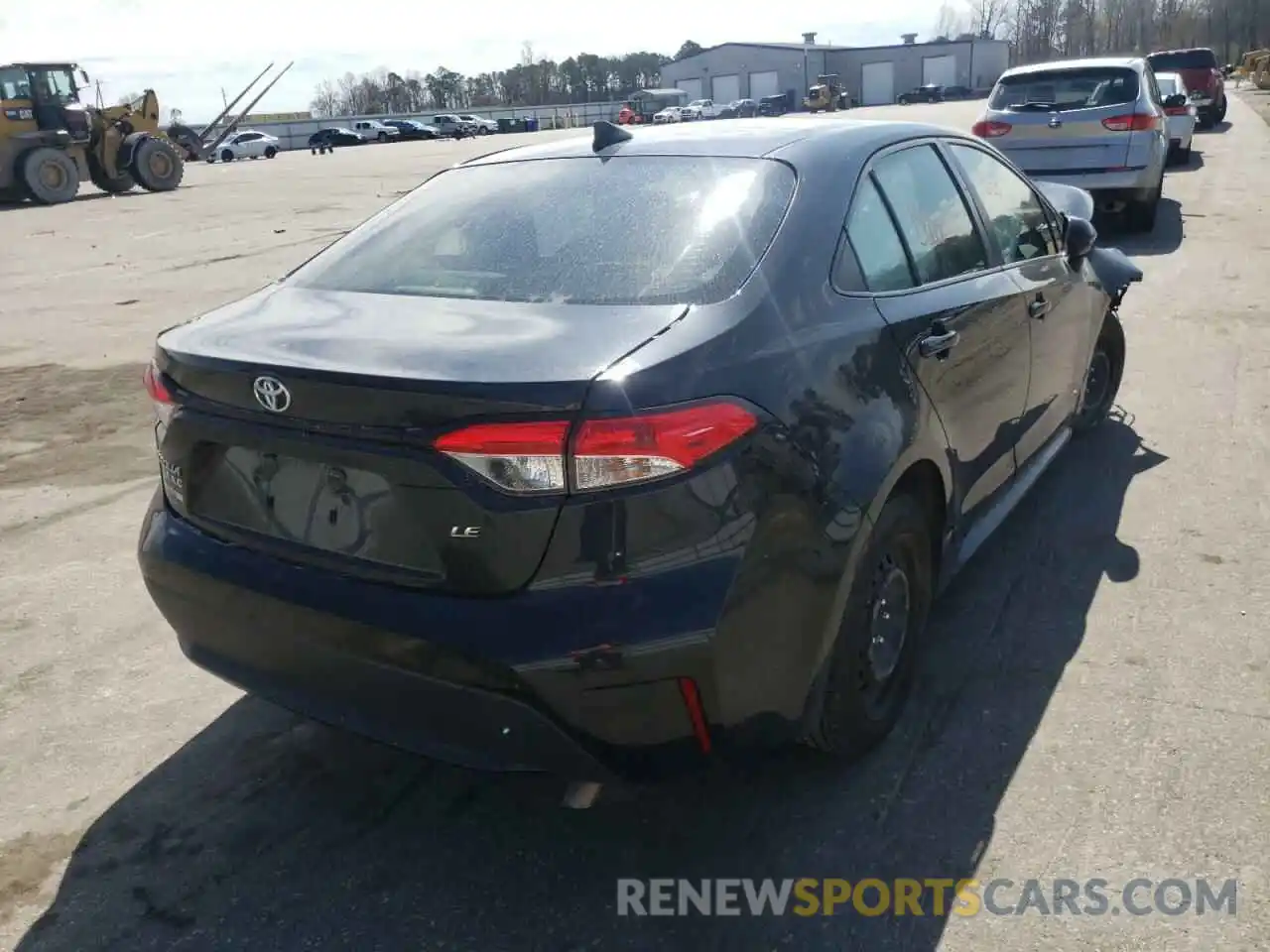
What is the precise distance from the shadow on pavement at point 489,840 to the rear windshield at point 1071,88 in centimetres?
923

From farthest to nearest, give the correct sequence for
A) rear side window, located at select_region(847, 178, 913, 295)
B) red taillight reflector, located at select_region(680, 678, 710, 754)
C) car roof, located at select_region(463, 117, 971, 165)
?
1. car roof, located at select_region(463, 117, 971, 165)
2. rear side window, located at select_region(847, 178, 913, 295)
3. red taillight reflector, located at select_region(680, 678, 710, 754)

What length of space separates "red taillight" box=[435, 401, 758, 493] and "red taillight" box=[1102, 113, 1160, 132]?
10048mm

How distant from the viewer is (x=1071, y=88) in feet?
35.9

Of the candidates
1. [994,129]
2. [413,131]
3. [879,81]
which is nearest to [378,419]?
[994,129]

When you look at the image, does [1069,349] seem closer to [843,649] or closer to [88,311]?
[843,649]

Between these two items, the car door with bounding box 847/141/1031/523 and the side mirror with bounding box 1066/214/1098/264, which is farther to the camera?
the side mirror with bounding box 1066/214/1098/264

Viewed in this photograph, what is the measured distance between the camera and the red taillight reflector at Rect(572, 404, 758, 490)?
2.09 m

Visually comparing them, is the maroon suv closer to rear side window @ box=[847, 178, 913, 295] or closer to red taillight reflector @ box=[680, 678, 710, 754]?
rear side window @ box=[847, 178, 913, 295]

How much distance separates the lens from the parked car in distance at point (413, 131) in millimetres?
67812

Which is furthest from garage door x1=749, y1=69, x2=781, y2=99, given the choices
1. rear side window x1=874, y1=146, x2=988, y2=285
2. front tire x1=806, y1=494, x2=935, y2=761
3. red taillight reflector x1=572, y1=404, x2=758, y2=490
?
red taillight reflector x1=572, y1=404, x2=758, y2=490

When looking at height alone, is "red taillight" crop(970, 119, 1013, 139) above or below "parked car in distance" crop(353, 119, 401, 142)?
below

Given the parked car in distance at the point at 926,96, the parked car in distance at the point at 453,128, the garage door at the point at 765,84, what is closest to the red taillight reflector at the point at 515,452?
the parked car in distance at the point at 453,128

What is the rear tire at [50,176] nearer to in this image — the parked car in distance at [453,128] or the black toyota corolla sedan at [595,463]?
the black toyota corolla sedan at [595,463]

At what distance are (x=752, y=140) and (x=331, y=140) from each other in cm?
6591
